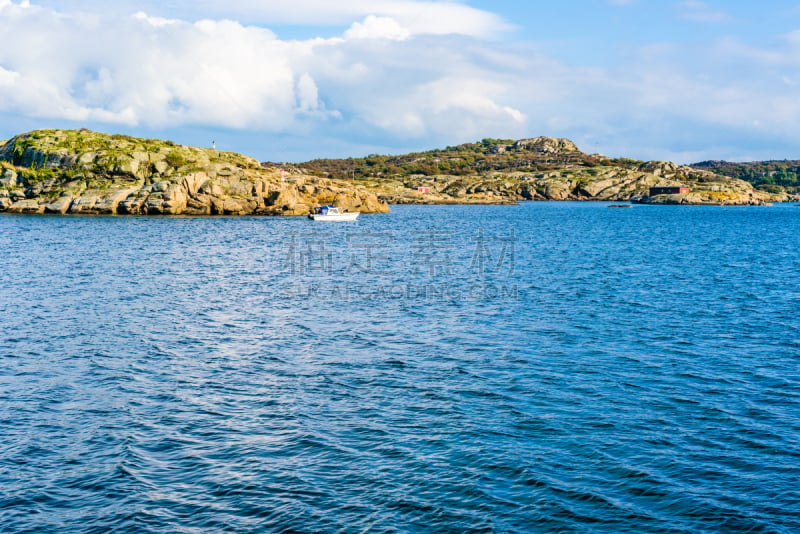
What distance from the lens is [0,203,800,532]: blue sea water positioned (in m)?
16.8

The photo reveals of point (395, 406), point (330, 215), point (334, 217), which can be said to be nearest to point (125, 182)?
point (330, 215)

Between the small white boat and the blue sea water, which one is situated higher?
the small white boat

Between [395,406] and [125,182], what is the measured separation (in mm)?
131509

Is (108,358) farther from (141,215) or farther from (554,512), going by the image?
(141,215)

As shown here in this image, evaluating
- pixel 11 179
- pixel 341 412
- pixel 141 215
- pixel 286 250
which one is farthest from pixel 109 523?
pixel 11 179

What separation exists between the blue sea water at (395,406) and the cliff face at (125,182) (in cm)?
8723

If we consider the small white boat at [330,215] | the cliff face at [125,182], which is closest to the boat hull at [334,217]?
the small white boat at [330,215]

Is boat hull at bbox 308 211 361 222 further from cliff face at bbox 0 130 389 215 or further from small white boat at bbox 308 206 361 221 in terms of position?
cliff face at bbox 0 130 389 215

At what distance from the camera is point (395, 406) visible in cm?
2400

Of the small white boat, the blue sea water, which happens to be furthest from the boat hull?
the blue sea water

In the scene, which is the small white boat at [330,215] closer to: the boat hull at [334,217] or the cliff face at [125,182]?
the boat hull at [334,217]

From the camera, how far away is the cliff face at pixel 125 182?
439 ft

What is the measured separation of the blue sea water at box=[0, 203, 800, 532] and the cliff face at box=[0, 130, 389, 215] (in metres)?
87.2

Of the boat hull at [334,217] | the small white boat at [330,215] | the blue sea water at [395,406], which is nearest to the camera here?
the blue sea water at [395,406]
